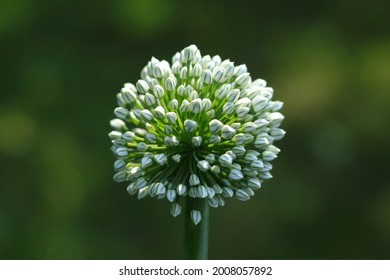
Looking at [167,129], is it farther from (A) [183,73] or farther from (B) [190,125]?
(A) [183,73]

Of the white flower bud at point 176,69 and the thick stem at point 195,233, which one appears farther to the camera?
the white flower bud at point 176,69

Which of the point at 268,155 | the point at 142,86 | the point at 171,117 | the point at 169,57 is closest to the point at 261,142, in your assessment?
the point at 268,155

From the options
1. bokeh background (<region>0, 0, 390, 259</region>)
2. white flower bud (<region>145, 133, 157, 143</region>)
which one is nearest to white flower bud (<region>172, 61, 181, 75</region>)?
white flower bud (<region>145, 133, 157, 143</region>)

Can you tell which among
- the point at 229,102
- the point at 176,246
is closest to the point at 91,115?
the point at 176,246

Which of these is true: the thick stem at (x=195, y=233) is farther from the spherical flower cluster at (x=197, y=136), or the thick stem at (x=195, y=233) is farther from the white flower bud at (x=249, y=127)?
the white flower bud at (x=249, y=127)

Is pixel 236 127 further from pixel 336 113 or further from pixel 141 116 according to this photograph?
pixel 336 113

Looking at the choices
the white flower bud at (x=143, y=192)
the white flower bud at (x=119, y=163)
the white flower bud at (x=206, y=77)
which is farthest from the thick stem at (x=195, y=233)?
the white flower bud at (x=206, y=77)

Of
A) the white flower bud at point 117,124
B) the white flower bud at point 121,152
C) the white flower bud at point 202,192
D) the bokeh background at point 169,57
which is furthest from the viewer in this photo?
the bokeh background at point 169,57
